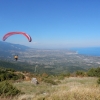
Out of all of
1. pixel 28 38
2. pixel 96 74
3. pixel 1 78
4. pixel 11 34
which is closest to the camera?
pixel 28 38

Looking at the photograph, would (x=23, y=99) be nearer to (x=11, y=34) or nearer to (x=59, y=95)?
(x=59, y=95)

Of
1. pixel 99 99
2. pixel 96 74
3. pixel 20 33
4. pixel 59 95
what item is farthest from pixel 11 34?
pixel 96 74

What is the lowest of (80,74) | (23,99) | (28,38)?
(80,74)

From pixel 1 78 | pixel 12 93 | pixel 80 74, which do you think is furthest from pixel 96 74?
pixel 12 93

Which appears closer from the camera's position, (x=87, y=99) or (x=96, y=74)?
(x=87, y=99)

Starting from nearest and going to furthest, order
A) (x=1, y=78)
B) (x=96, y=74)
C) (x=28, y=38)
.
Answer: (x=28, y=38), (x=1, y=78), (x=96, y=74)

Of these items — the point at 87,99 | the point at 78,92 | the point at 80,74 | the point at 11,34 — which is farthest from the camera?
the point at 80,74

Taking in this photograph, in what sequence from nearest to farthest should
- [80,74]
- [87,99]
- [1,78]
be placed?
[87,99] < [1,78] < [80,74]

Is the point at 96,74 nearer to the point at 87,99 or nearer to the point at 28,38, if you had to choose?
the point at 28,38

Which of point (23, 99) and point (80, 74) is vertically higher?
point (23, 99)
